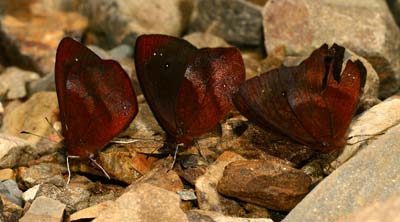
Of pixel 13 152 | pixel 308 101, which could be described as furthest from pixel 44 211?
pixel 308 101

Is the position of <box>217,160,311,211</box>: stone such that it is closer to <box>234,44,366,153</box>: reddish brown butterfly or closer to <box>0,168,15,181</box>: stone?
<box>234,44,366,153</box>: reddish brown butterfly

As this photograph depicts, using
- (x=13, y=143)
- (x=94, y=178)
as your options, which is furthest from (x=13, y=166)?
(x=94, y=178)

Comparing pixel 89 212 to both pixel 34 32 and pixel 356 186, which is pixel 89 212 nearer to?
pixel 356 186

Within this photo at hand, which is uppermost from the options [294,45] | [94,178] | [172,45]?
[172,45]

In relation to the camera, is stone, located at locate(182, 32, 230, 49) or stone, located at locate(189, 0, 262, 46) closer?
stone, located at locate(182, 32, 230, 49)

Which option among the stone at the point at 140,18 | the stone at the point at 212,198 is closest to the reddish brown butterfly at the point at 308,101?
the stone at the point at 212,198

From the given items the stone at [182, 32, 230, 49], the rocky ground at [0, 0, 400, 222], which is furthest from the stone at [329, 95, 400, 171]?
the stone at [182, 32, 230, 49]

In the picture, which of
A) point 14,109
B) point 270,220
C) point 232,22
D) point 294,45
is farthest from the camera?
point 232,22

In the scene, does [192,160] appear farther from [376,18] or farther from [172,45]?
[376,18]
